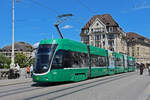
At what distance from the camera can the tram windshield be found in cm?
1456

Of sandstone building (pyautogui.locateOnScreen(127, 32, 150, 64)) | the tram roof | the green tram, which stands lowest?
the green tram

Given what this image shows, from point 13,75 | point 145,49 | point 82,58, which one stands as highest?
point 145,49

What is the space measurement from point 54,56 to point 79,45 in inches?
172

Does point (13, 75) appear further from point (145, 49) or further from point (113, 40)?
point (145, 49)

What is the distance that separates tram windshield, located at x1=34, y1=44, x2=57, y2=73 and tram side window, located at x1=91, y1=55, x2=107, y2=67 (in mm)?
7307

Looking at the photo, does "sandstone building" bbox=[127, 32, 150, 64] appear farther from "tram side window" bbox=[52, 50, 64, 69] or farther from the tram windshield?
the tram windshield

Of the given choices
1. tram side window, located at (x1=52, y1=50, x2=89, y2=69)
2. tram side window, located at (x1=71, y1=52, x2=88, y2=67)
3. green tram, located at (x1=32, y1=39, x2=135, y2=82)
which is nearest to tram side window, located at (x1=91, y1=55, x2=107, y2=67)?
green tram, located at (x1=32, y1=39, x2=135, y2=82)

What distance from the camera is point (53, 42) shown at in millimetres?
15492

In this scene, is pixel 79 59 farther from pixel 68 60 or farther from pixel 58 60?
pixel 58 60

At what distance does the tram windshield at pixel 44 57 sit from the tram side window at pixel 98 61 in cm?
731

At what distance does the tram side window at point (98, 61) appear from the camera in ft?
71.6

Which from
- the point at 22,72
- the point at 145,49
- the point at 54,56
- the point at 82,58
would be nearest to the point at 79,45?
the point at 82,58

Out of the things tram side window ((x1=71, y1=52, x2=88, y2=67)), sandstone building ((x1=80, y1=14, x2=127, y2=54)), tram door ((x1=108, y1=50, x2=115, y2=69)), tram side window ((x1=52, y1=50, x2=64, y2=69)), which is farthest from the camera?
sandstone building ((x1=80, y1=14, x2=127, y2=54))

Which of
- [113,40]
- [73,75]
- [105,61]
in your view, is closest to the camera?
[73,75]
